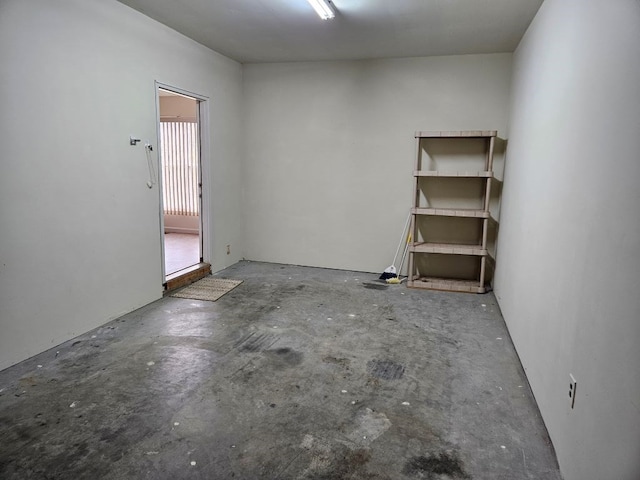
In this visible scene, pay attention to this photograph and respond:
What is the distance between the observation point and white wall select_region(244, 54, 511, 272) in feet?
16.3

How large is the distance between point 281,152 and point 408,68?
197 centimetres

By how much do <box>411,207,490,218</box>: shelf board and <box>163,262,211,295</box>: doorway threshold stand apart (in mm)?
2652

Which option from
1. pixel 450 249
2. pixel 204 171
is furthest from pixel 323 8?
pixel 450 249

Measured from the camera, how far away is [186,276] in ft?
15.7

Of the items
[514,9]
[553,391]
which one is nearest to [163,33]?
[514,9]

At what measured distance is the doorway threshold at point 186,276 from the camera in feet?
14.8

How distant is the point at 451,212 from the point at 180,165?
5.24 m

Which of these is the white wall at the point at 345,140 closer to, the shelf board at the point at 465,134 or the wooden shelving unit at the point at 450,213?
the wooden shelving unit at the point at 450,213

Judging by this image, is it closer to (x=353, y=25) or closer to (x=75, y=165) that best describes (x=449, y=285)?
(x=353, y=25)

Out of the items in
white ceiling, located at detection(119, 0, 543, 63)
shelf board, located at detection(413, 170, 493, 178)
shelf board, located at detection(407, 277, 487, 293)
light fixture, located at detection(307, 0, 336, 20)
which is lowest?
shelf board, located at detection(407, 277, 487, 293)

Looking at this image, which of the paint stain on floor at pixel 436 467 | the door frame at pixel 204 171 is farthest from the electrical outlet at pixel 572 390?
the door frame at pixel 204 171

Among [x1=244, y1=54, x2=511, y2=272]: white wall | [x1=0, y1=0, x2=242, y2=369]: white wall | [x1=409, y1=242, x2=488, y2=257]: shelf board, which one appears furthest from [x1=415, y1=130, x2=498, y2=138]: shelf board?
[x1=0, y1=0, x2=242, y2=369]: white wall

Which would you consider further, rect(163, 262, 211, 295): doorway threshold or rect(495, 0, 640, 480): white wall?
rect(163, 262, 211, 295): doorway threshold

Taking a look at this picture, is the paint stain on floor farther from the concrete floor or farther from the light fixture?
the light fixture
